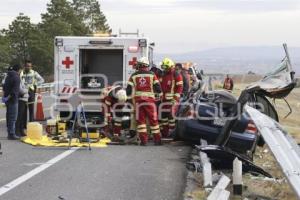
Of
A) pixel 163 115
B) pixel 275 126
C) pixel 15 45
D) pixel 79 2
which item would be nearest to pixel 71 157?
pixel 163 115

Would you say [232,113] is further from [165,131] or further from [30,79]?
[30,79]

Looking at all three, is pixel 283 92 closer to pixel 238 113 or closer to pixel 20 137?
pixel 238 113

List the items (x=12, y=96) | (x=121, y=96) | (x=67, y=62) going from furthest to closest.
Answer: (x=67, y=62) < (x=12, y=96) < (x=121, y=96)

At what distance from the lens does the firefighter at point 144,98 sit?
40.4 feet

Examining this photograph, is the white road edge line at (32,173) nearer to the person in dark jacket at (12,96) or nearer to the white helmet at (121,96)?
the white helmet at (121,96)

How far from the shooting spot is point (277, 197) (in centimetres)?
750

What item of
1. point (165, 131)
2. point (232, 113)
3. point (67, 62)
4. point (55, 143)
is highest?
point (67, 62)

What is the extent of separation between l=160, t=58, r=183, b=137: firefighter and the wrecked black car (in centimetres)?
59

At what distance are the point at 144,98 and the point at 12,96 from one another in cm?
297

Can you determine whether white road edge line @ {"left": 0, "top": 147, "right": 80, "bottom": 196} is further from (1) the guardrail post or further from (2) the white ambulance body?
(2) the white ambulance body

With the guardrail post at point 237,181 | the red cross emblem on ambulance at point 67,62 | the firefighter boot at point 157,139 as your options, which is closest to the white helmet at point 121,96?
the firefighter boot at point 157,139

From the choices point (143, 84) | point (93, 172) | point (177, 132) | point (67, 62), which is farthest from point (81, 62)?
point (93, 172)

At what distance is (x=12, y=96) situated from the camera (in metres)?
12.8

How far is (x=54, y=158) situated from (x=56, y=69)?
5304 millimetres
